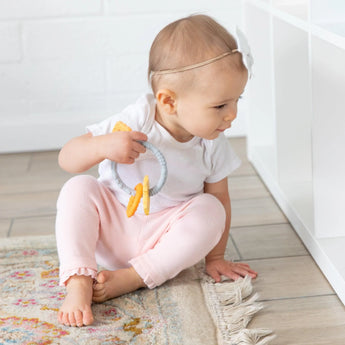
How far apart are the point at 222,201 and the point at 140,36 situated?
976 mm

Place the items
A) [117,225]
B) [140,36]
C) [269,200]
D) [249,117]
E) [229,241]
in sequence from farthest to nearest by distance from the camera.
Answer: [140,36]
[249,117]
[269,200]
[229,241]
[117,225]

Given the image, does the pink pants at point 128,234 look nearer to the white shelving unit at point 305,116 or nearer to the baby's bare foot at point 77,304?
the baby's bare foot at point 77,304

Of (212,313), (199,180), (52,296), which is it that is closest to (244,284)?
(212,313)

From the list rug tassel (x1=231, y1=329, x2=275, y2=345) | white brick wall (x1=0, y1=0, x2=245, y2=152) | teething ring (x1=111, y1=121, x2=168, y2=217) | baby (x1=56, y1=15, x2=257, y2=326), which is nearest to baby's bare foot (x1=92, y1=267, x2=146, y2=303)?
baby (x1=56, y1=15, x2=257, y2=326)

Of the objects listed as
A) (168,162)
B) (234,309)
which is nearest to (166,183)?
(168,162)

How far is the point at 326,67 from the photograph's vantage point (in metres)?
1.10

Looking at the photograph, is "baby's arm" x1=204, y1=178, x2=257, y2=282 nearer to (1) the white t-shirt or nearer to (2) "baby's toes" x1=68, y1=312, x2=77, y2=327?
(1) the white t-shirt

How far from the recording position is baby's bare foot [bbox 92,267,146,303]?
1.06 meters

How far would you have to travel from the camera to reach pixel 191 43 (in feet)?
3.34

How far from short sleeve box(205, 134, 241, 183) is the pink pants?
0.05 metres

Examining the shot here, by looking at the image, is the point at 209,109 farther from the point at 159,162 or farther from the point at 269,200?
the point at 269,200

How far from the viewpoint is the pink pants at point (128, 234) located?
1077 mm

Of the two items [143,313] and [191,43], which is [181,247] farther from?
[191,43]

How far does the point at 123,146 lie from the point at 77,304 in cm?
26
